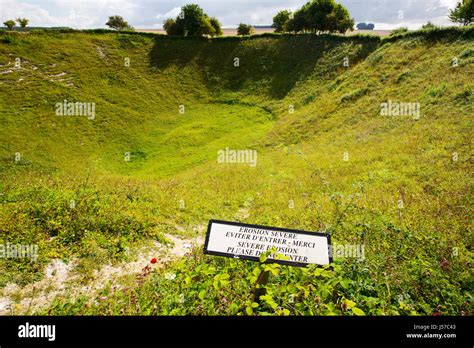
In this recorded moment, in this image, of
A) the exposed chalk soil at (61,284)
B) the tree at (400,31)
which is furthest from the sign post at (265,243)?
the tree at (400,31)

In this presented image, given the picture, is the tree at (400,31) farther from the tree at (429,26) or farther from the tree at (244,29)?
the tree at (244,29)

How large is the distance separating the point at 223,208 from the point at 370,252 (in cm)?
812

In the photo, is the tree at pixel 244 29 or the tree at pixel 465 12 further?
the tree at pixel 244 29

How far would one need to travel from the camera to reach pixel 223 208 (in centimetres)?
1489
